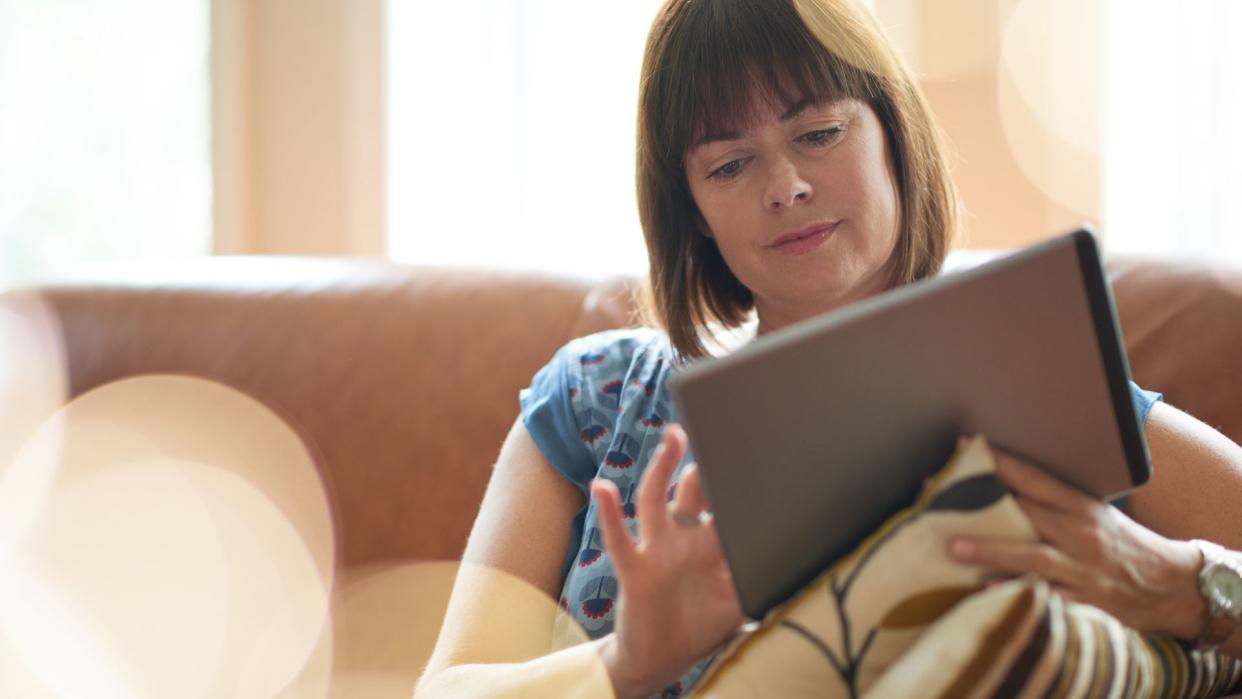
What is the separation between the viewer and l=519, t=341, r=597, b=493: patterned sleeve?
118cm

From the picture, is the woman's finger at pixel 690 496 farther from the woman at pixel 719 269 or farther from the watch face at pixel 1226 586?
the watch face at pixel 1226 586

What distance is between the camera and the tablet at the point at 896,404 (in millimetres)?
625

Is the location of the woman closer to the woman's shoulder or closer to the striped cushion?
the woman's shoulder

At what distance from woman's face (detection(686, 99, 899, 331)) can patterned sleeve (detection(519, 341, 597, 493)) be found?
0.81 feet

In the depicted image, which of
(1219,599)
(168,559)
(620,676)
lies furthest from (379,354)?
(1219,599)

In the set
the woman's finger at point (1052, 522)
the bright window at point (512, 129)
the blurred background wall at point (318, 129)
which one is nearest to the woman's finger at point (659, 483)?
the woman's finger at point (1052, 522)

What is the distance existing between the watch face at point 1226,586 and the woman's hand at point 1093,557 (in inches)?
0.5

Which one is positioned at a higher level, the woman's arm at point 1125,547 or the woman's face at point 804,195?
the woman's face at point 804,195

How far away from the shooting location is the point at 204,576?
1480 millimetres

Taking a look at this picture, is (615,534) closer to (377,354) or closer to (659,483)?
(659,483)

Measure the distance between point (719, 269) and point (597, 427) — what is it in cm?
28

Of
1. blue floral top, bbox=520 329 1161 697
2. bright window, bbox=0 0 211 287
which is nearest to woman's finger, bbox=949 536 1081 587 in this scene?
blue floral top, bbox=520 329 1161 697

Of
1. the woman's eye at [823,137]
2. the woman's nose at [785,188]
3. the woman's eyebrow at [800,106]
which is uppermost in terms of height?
the woman's eyebrow at [800,106]

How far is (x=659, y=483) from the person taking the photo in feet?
2.27
